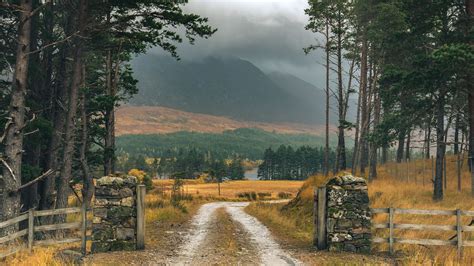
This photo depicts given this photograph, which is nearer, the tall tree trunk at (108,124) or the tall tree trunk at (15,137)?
the tall tree trunk at (15,137)

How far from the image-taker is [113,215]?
453 inches

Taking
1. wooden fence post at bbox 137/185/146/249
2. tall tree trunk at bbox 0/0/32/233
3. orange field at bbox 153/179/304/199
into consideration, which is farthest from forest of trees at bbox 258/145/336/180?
tall tree trunk at bbox 0/0/32/233

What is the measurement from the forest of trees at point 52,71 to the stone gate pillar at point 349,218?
8171 mm

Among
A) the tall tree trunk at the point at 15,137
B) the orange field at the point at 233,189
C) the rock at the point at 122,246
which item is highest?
the tall tree trunk at the point at 15,137

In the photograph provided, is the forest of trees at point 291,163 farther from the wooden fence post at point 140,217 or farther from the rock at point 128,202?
the rock at point 128,202

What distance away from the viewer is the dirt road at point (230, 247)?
35.1 feet

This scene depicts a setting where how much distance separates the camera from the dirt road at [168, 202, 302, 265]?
35.1 ft

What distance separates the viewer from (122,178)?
11719mm

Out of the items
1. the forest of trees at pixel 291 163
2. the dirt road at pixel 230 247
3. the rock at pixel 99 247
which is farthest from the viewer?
the forest of trees at pixel 291 163

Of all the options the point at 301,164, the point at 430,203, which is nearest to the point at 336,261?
the point at 430,203

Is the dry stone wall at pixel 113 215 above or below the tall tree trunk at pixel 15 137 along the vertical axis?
below

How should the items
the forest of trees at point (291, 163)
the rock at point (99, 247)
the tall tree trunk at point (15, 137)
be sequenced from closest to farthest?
the rock at point (99, 247) → the tall tree trunk at point (15, 137) → the forest of trees at point (291, 163)

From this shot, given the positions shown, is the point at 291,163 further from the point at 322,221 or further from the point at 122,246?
the point at 122,246

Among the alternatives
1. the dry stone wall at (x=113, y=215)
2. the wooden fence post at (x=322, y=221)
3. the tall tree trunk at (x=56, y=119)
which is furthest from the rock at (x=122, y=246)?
the tall tree trunk at (x=56, y=119)
